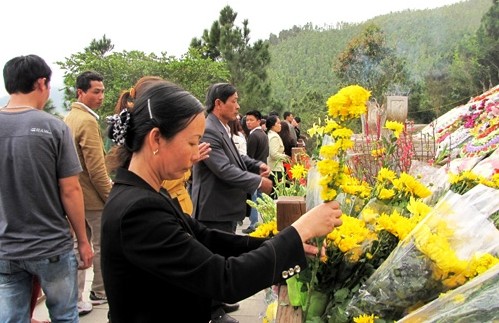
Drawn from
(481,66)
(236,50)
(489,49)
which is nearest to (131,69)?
(236,50)

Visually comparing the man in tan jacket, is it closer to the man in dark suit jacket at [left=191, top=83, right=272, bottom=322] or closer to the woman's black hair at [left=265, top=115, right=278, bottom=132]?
the man in dark suit jacket at [left=191, top=83, right=272, bottom=322]

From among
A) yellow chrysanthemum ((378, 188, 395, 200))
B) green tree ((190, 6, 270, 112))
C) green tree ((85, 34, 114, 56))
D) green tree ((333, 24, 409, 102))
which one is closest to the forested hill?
green tree ((333, 24, 409, 102))

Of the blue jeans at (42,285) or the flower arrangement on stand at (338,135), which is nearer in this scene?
the flower arrangement on stand at (338,135)

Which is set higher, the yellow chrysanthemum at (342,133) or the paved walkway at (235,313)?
the yellow chrysanthemum at (342,133)

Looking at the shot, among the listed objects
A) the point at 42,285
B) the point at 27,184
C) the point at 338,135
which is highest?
the point at 338,135

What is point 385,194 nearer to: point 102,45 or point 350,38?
point 102,45

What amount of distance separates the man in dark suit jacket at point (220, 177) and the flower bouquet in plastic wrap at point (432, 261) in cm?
192

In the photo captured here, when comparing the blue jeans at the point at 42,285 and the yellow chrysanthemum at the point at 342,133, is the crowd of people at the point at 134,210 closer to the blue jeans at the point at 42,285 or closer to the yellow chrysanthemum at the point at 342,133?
the blue jeans at the point at 42,285

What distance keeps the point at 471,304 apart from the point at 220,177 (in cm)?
230

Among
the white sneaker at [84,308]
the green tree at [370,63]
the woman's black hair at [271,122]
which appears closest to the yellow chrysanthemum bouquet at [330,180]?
the white sneaker at [84,308]

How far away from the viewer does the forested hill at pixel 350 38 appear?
1855 inches

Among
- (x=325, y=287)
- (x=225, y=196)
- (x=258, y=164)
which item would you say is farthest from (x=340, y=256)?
(x=258, y=164)

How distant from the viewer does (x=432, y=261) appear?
4.00 feet

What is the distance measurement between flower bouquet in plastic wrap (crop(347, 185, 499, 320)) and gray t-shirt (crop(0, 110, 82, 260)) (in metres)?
1.52
